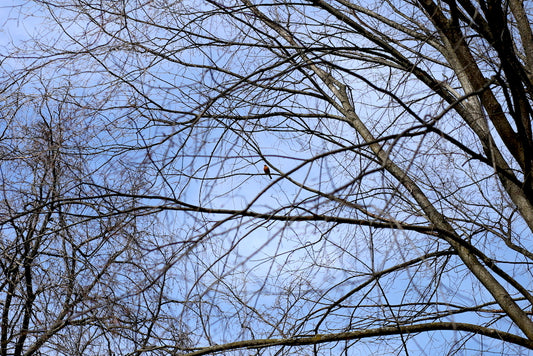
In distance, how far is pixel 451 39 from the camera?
3.75 metres

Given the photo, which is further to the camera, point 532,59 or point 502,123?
point 532,59

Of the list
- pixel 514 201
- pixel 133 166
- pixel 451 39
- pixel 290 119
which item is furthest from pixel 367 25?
pixel 133 166

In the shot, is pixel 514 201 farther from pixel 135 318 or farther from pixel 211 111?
pixel 135 318

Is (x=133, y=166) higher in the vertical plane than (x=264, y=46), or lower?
lower

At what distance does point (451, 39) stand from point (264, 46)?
4.44 feet

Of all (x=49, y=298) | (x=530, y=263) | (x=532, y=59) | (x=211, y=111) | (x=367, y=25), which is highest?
(x=367, y=25)

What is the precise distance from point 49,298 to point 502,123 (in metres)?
4.07

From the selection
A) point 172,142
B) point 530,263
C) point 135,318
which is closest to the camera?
point 172,142

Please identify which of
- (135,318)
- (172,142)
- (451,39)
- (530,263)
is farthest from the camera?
(135,318)

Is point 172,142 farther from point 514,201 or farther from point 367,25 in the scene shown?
point 514,201

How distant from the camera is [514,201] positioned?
12.8 feet

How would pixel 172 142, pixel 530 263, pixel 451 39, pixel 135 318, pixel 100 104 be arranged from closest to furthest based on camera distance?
pixel 172 142 → pixel 451 39 → pixel 100 104 → pixel 530 263 → pixel 135 318

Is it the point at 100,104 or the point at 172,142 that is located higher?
the point at 100,104

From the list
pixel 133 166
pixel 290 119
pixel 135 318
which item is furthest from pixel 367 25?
pixel 135 318
